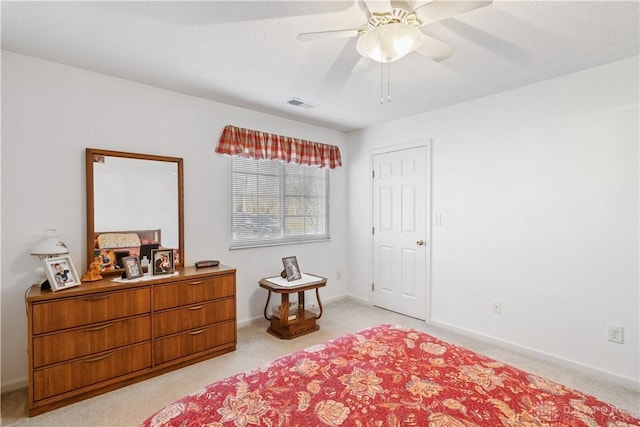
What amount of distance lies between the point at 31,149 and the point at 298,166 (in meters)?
2.54

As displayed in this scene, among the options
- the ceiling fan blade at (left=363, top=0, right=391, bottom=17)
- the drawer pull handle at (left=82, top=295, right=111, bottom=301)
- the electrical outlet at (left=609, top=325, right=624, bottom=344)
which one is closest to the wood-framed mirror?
the drawer pull handle at (left=82, top=295, right=111, bottom=301)

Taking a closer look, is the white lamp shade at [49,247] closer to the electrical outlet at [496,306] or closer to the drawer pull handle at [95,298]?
the drawer pull handle at [95,298]

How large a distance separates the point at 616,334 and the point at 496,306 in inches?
33.9

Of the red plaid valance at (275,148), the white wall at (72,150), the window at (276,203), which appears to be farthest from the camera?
the window at (276,203)

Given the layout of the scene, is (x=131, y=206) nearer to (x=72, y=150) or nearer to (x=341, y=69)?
(x=72, y=150)

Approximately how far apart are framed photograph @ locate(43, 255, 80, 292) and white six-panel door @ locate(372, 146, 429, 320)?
125 inches

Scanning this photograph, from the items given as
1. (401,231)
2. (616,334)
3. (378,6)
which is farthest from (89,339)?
(616,334)

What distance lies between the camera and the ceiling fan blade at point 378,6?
1.70m

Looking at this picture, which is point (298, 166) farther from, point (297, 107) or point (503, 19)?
point (503, 19)

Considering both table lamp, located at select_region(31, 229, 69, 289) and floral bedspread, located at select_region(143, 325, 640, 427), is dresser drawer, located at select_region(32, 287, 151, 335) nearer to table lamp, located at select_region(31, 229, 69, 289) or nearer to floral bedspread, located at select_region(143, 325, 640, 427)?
table lamp, located at select_region(31, 229, 69, 289)

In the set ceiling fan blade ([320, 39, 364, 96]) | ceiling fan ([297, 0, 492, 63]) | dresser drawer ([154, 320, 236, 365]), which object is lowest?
dresser drawer ([154, 320, 236, 365])

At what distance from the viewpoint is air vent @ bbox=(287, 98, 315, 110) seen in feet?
10.6

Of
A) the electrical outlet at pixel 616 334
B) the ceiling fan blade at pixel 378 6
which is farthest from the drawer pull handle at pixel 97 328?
the electrical outlet at pixel 616 334

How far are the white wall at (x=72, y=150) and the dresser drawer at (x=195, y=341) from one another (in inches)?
25.2
